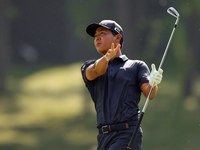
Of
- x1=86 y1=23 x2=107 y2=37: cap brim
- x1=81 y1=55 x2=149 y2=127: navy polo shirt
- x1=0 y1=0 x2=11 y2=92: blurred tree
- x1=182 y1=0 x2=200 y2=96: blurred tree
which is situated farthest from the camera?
x1=0 y1=0 x2=11 y2=92: blurred tree

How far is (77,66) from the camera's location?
14.5 metres

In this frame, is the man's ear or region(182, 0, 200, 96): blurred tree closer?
the man's ear

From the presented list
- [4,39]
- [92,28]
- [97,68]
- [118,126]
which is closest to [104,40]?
[92,28]

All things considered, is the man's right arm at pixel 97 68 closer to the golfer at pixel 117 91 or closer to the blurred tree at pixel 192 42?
the golfer at pixel 117 91

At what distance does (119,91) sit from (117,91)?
0.02m

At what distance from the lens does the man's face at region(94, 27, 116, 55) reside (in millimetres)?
4676

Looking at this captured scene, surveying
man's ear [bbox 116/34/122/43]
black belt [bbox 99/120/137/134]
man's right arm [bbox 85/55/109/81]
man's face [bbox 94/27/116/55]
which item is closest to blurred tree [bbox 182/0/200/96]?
man's ear [bbox 116/34/122/43]

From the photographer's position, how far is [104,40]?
15.3 ft

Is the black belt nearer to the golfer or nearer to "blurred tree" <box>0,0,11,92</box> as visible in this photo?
the golfer

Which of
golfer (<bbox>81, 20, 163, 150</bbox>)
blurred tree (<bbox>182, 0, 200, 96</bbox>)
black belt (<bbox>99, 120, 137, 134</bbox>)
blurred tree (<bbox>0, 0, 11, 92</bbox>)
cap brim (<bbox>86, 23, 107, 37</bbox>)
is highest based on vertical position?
blurred tree (<bbox>0, 0, 11, 92</bbox>)

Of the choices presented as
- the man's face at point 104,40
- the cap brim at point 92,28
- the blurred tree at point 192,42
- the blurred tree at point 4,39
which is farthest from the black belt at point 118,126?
the blurred tree at point 4,39

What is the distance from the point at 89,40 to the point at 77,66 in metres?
1.34

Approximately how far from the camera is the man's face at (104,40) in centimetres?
468

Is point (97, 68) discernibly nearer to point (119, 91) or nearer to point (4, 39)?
point (119, 91)
